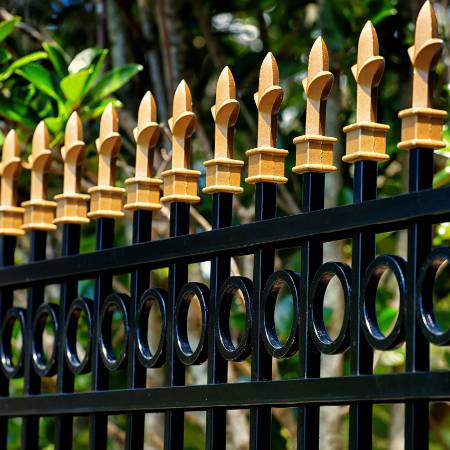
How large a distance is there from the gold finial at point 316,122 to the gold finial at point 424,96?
21 cm

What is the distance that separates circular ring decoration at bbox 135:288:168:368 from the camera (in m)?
2.26

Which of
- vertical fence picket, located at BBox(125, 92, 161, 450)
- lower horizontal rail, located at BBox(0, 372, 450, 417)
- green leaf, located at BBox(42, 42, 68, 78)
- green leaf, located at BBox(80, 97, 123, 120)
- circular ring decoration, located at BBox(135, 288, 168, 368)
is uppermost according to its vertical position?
green leaf, located at BBox(42, 42, 68, 78)

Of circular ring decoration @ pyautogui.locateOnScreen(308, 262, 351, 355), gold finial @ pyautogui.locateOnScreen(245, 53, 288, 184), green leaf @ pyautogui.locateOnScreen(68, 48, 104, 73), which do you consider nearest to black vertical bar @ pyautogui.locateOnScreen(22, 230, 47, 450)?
green leaf @ pyautogui.locateOnScreen(68, 48, 104, 73)

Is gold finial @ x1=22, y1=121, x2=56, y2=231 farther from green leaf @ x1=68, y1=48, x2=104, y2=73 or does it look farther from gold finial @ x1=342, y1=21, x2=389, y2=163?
gold finial @ x1=342, y1=21, x2=389, y2=163

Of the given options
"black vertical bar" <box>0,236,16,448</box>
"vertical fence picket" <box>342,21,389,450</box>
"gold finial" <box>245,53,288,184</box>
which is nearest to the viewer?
"vertical fence picket" <box>342,21,389,450</box>

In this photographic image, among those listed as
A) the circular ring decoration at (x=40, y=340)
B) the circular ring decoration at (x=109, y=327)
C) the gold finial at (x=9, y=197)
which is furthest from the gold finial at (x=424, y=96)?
the gold finial at (x=9, y=197)

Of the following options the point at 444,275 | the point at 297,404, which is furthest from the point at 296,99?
the point at 297,404

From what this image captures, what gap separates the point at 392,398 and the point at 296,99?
8.66ft

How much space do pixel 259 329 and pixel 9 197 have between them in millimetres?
1081

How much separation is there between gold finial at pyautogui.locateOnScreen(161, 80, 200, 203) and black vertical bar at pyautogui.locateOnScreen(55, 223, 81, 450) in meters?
0.44

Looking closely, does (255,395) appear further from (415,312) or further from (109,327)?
(109,327)

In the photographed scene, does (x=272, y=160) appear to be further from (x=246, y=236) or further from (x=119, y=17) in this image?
(x=119, y=17)

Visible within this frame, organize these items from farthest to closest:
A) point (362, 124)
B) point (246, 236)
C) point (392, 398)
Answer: point (246, 236) < point (362, 124) < point (392, 398)

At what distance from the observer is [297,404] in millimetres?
1928
